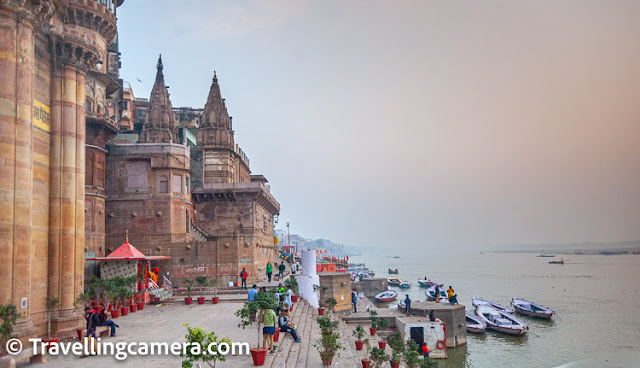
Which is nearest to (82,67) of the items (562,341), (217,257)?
(217,257)

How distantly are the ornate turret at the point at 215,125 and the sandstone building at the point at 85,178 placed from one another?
9 cm

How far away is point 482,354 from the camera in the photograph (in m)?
32.3

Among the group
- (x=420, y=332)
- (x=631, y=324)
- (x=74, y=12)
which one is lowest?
(x=631, y=324)

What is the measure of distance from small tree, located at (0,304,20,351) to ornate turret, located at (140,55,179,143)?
29.0 meters

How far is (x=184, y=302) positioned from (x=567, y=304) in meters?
52.6

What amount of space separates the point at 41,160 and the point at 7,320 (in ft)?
18.7

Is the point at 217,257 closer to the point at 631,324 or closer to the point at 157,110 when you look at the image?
the point at 157,110

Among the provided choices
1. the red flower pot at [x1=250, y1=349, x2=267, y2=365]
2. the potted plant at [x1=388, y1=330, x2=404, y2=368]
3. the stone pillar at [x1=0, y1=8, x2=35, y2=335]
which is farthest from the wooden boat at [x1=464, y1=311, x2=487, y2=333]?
the stone pillar at [x1=0, y1=8, x2=35, y2=335]

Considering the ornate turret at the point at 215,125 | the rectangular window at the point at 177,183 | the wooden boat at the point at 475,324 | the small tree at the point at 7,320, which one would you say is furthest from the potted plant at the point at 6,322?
the wooden boat at the point at 475,324

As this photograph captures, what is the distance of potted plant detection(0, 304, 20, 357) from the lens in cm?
1213

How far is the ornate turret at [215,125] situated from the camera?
143 ft

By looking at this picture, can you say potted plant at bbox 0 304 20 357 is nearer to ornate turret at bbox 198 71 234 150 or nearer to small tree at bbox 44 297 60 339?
small tree at bbox 44 297 60 339

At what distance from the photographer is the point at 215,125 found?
43938 millimetres

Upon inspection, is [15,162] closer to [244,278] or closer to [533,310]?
[244,278]
